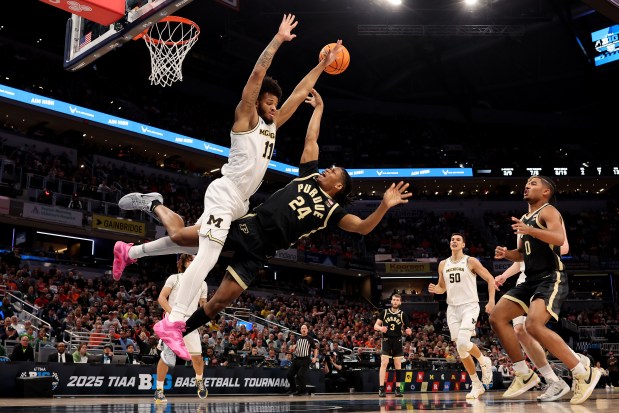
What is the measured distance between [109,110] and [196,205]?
636cm

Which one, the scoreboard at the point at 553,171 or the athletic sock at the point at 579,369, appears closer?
the athletic sock at the point at 579,369

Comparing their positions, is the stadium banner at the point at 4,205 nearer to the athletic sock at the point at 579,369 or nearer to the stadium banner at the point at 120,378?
the stadium banner at the point at 120,378

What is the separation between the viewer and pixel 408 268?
38.4 meters

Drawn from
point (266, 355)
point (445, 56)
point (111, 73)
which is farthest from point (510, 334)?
point (445, 56)

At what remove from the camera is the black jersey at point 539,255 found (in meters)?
7.59

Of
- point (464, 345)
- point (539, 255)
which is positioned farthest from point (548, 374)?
point (464, 345)

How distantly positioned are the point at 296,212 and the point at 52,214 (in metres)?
20.5

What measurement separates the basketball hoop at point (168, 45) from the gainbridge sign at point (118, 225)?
1101 cm

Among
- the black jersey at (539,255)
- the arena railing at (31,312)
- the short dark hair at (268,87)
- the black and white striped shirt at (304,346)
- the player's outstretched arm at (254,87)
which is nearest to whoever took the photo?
the player's outstretched arm at (254,87)

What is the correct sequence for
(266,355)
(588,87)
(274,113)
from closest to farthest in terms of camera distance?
(274,113) → (266,355) → (588,87)

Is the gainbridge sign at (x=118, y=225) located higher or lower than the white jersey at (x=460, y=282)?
higher

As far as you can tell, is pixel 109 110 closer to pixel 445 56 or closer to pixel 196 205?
pixel 196 205

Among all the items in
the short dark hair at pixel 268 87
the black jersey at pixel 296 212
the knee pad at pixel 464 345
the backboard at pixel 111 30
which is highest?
the backboard at pixel 111 30

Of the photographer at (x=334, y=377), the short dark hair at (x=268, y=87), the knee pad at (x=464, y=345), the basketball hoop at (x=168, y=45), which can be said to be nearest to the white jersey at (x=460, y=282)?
the knee pad at (x=464, y=345)
